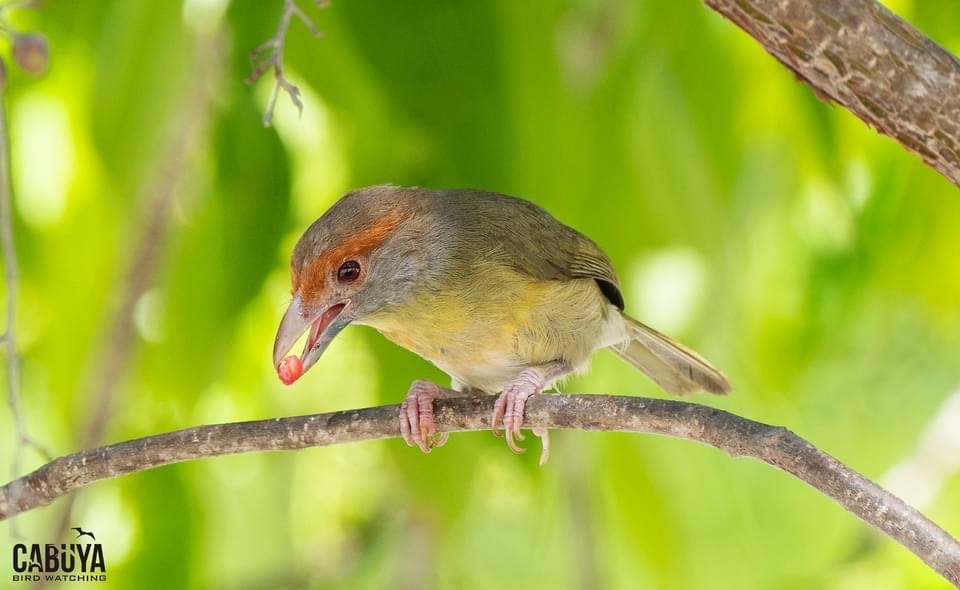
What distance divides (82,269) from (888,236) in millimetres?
2835

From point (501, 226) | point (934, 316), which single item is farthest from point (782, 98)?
point (501, 226)

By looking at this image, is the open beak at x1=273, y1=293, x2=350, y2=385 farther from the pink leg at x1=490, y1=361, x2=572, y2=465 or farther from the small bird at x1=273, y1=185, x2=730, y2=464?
the pink leg at x1=490, y1=361, x2=572, y2=465

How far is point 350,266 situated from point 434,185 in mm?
717

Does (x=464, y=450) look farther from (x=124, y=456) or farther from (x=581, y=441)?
(x=124, y=456)

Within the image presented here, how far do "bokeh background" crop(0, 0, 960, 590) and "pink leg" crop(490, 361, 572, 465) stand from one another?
1.84 ft

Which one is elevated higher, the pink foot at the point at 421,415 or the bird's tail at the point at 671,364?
the bird's tail at the point at 671,364

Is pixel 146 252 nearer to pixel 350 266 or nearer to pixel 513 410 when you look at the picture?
pixel 350 266

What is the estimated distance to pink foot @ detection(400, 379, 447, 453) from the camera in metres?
3.06

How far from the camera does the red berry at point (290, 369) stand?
3.01m

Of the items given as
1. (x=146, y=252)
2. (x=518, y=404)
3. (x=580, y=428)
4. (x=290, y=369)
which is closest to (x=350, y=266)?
(x=290, y=369)

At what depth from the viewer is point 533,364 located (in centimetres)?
358

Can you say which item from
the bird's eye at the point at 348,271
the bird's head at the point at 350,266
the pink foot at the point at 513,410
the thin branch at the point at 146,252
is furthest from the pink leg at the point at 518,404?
the thin branch at the point at 146,252

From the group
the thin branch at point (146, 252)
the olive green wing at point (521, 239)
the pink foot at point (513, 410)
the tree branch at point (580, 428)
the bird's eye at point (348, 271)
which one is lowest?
the tree branch at point (580, 428)

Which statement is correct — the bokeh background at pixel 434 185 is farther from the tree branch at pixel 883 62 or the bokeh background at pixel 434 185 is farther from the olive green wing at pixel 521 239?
the tree branch at pixel 883 62
